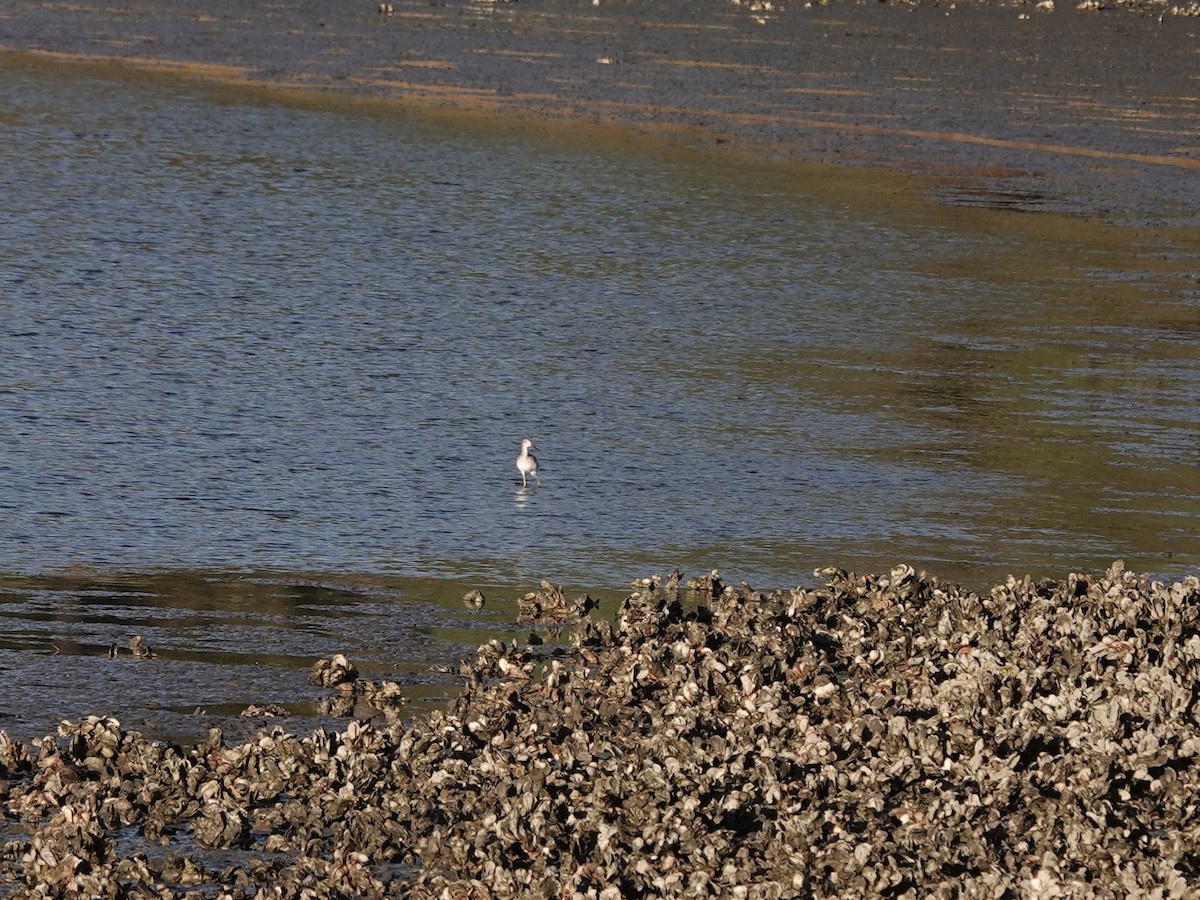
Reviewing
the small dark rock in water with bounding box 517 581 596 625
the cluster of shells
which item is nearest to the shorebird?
the small dark rock in water with bounding box 517 581 596 625

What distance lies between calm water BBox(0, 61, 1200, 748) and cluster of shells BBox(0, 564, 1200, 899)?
3.26 ft

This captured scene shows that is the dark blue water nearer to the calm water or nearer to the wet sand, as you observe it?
the calm water

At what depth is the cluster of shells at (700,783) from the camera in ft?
24.9

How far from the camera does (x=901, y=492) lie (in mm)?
13664

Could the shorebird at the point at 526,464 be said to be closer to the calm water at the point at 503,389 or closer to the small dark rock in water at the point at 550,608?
the calm water at the point at 503,389

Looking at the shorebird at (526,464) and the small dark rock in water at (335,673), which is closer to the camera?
the small dark rock in water at (335,673)

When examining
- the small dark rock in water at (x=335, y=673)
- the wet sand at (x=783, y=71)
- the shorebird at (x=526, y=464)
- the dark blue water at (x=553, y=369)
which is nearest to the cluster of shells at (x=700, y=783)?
the small dark rock in water at (x=335, y=673)

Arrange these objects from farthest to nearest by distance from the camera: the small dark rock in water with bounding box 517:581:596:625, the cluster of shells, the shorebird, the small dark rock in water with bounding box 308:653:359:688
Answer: the shorebird → the small dark rock in water with bounding box 517:581:596:625 → the small dark rock in water with bounding box 308:653:359:688 → the cluster of shells

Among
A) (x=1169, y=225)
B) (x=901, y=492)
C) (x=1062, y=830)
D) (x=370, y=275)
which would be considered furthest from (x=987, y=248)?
(x=1062, y=830)

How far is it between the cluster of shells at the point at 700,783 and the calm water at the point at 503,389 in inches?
39.1

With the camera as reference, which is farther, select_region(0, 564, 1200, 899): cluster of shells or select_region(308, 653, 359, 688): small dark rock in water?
select_region(308, 653, 359, 688): small dark rock in water

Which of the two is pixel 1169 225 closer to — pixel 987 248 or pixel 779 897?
pixel 987 248

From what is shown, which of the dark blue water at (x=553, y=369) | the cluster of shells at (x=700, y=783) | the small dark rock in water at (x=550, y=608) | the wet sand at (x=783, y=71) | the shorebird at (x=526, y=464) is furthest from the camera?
the wet sand at (x=783, y=71)

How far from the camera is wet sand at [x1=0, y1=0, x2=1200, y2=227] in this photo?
2738 cm
